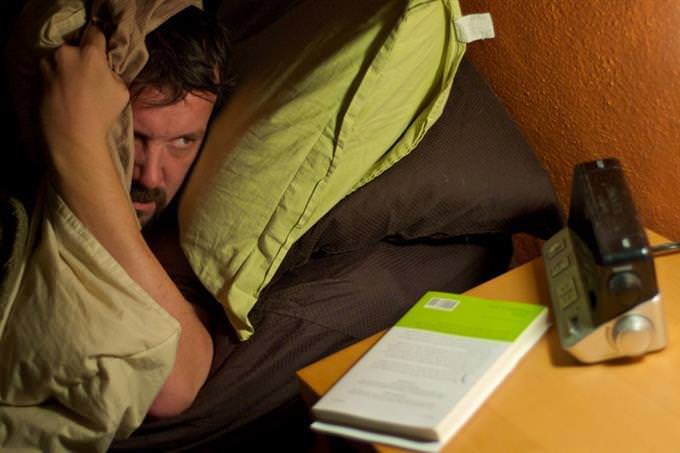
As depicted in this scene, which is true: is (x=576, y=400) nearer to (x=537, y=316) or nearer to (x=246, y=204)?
(x=537, y=316)

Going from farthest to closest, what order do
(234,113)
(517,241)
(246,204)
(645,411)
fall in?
(517,241), (234,113), (246,204), (645,411)

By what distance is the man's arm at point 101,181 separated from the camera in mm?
912

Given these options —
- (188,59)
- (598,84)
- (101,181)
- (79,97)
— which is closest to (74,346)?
(101,181)

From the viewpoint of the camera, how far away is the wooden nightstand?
650mm

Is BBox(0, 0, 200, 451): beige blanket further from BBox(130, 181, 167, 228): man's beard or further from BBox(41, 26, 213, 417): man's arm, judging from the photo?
BBox(130, 181, 167, 228): man's beard

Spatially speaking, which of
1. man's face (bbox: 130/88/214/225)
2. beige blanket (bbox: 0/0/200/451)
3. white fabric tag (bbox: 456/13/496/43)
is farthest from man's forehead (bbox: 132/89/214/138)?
white fabric tag (bbox: 456/13/496/43)

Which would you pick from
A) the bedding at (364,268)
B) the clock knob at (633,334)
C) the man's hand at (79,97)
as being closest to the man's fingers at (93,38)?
the man's hand at (79,97)

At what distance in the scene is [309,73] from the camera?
983mm

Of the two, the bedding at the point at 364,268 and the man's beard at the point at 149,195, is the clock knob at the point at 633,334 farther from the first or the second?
the man's beard at the point at 149,195

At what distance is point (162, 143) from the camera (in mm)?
1055

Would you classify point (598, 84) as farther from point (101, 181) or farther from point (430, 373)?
point (101, 181)

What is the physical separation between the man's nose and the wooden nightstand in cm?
41

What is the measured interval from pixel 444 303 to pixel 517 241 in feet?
1.40

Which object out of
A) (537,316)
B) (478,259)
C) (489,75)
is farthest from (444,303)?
(489,75)
